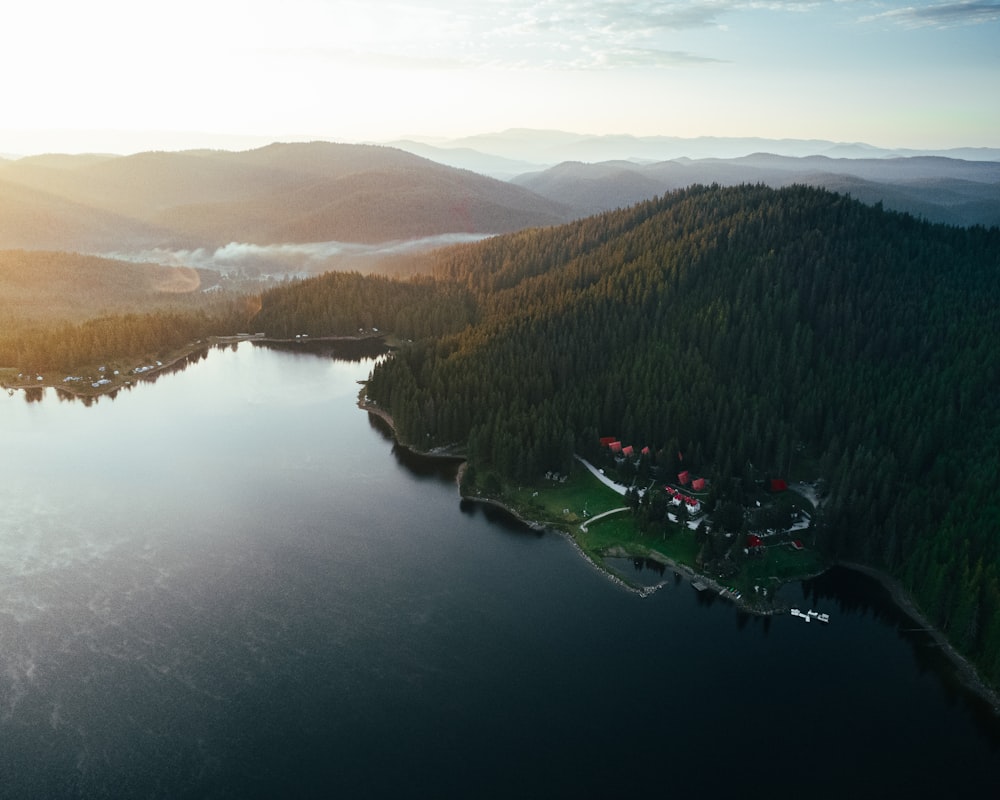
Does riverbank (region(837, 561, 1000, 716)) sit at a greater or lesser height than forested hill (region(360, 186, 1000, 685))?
lesser

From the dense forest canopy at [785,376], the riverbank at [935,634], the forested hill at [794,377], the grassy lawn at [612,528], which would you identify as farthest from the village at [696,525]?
the riverbank at [935,634]

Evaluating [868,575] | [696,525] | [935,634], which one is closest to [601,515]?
[696,525]


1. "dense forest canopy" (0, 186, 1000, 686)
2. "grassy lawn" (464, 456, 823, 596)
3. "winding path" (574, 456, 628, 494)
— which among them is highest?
"dense forest canopy" (0, 186, 1000, 686)

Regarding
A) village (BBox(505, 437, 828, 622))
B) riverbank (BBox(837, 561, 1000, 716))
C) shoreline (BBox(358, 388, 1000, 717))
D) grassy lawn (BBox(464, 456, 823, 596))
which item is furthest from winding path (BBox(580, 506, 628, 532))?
riverbank (BBox(837, 561, 1000, 716))

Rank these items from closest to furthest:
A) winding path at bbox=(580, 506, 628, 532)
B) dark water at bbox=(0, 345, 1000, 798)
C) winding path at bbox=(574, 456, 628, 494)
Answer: dark water at bbox=(0, 345, 1000, 798), winding path at bbox=(580, 506, 628, 532), winding path at bbox=(574, 456, 628, 494)

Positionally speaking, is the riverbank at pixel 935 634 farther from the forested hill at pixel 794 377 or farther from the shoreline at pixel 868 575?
the forested hill at pixel 794 377

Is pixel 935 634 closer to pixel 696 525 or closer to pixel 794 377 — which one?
pixel 696 525

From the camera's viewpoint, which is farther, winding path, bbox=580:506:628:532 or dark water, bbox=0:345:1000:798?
winding path, bbox=580:506:628:532

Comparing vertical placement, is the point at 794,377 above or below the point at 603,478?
above

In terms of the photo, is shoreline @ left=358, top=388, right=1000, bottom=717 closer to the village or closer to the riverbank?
the riverbank
